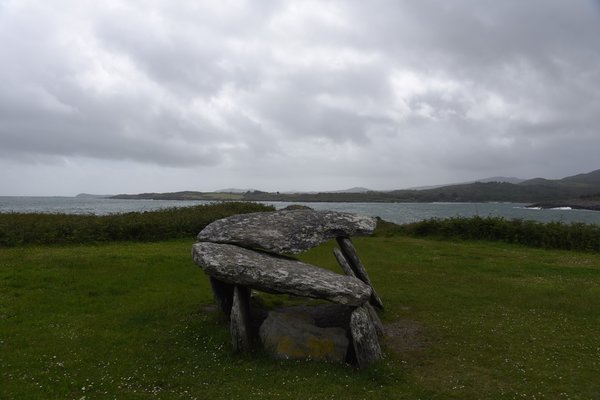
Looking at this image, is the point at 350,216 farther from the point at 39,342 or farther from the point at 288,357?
the point at 39,342

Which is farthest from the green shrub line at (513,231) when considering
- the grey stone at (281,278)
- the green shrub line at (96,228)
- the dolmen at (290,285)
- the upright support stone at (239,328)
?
the upright support stone at (239,328)

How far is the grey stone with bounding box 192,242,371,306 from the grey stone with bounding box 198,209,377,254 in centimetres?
97

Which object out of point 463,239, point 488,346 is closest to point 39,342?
point 488,346

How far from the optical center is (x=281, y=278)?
10.6 meters

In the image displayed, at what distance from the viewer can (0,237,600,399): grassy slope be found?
340 inches

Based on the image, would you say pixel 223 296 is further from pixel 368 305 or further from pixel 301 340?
pixel 368 305

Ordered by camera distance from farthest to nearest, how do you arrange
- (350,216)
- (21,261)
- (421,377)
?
(21,261) < (350,216) < (421,377)

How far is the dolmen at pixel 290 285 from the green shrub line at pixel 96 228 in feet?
61.5

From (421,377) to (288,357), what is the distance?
305cm

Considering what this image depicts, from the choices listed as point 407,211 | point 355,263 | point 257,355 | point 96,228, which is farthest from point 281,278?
point 407,211

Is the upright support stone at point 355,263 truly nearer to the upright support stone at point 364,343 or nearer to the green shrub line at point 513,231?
the upright support stone at point 364,343

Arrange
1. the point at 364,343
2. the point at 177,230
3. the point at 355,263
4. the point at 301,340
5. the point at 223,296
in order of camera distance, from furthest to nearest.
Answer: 1. the point at 177,230
2. the point at 355,263
3. the point at 223,296
4. the point at 301,340
5. the point at 364,343

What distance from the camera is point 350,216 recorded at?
541 inches

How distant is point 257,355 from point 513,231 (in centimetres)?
2738
